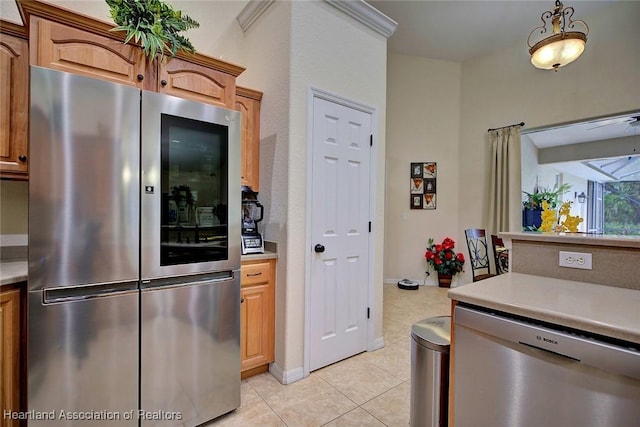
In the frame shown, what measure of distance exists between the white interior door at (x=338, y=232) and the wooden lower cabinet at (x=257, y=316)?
1.04ft

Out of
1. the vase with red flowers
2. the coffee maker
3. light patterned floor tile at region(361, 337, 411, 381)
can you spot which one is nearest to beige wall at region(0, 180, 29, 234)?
the coffee maker

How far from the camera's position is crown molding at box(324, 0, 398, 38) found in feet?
7.65

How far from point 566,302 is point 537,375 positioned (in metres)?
0.28

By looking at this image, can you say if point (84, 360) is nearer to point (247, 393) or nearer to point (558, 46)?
point (247, 393)

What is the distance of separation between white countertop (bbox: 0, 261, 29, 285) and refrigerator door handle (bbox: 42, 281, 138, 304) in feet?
0.57

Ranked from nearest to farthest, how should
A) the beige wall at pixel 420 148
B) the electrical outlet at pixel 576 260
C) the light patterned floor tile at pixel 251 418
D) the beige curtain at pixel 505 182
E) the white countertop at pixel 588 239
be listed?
the white countertop at pixel 588 239 → the electrical outlet at pixel 576 260 → the light patterned floor tile at pixel 251 418 → the beige curtain at pixel 505 182 → the beige wall at pixel 420 148

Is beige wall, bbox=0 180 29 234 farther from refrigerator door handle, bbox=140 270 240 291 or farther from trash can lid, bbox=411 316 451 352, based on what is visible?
trash can lid, bbox=411 316 451 352

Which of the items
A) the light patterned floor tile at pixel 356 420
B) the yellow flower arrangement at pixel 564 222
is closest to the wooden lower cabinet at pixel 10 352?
the light patterned floor tile at pixel 356 420

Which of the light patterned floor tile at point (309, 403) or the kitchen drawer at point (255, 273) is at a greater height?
the kitchen drawer at point (255, 273)

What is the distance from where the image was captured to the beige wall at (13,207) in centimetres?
172

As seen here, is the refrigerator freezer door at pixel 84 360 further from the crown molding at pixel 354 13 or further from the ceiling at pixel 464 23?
the ceiling at pixel 464 23

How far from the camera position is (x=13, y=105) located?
1.52 meters

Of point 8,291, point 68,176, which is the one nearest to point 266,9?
A: point 68,176

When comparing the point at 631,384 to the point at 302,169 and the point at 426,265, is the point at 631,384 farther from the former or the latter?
the point at 426,265
